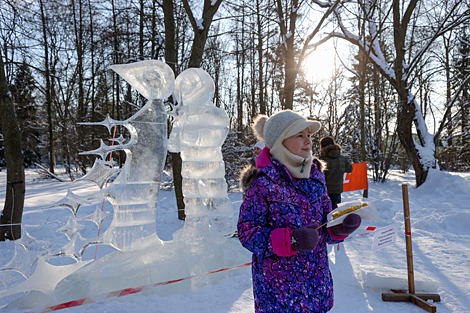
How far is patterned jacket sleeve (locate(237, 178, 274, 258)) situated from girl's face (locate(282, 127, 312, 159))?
29 cm

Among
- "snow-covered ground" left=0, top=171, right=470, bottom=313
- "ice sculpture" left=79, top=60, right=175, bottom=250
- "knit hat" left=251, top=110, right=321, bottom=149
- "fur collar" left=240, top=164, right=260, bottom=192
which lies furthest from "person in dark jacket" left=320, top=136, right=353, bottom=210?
"fur collar" left=240, top=164, right=260, bottom=192

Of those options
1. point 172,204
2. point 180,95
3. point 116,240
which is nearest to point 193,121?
point 180,95

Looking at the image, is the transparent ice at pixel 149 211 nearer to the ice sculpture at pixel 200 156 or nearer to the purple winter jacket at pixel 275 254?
the ice sculpture at pixel 200 156

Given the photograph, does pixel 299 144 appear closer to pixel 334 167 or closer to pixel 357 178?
pixel 334 167

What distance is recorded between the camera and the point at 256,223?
1.52m

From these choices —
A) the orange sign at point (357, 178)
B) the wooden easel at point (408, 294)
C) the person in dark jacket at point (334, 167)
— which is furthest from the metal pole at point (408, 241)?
the orange sign at point (357, 178)

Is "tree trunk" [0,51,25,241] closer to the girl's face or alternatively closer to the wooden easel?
the girl's face

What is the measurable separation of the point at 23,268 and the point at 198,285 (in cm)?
180

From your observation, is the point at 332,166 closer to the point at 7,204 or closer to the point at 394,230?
the point at 394,230

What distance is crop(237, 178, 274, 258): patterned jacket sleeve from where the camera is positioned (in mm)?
1471

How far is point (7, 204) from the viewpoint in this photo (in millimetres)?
5199

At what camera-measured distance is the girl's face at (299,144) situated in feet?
5.62

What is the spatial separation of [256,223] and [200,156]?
7.92ft

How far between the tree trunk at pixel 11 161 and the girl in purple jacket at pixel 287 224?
5.07 metres
